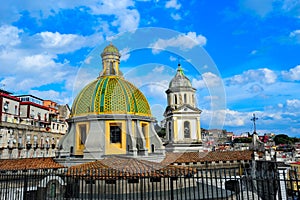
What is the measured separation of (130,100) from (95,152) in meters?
5.29

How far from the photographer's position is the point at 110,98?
22.4 metres

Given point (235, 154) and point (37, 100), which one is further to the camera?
point (37, 100)

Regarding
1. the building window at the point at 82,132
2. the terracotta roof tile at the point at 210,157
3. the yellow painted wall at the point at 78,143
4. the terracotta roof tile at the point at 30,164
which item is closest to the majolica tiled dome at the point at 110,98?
the yellow painted wall at the point at 78,143

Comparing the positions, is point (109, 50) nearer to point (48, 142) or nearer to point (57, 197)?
point (57, 197)

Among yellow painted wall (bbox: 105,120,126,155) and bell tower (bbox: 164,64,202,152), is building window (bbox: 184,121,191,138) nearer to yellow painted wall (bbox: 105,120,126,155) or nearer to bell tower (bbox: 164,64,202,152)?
bell tower (bbox: 164,64,202,152)

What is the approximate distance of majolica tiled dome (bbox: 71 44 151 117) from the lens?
72.5 feet

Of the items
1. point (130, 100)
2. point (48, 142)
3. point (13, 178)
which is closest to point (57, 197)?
point (13, 178)

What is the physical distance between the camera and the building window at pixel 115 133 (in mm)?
21555

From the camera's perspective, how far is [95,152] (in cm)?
2047

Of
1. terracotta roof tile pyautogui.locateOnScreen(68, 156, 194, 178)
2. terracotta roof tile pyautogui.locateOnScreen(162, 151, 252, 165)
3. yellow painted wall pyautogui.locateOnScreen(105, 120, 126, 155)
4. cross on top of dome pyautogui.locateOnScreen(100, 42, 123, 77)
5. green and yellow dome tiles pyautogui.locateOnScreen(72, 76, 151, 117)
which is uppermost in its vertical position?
cross on top of dome pyautogui.locateOnScreen(100, 42, 123, 77)

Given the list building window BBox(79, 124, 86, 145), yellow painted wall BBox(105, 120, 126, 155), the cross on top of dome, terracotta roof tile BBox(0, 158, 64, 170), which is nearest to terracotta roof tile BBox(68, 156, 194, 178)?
yellow painted wall BBox(105, 120, 126, 155)

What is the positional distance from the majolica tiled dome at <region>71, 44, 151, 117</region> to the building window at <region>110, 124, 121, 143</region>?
125cm

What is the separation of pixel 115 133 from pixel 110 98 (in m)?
2.99

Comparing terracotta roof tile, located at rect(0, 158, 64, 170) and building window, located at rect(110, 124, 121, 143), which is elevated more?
building window, located at rect(110, 124, 121, 143)
